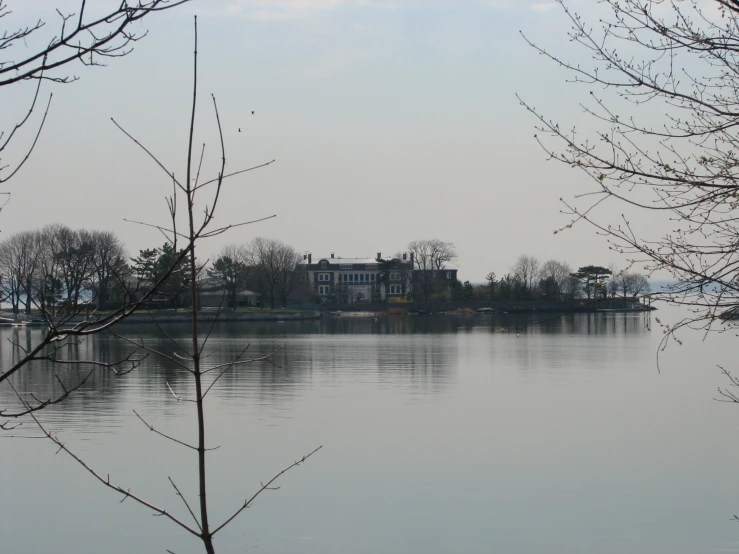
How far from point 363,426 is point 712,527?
29.8ft

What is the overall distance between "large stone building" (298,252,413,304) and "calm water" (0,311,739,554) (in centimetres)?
9216

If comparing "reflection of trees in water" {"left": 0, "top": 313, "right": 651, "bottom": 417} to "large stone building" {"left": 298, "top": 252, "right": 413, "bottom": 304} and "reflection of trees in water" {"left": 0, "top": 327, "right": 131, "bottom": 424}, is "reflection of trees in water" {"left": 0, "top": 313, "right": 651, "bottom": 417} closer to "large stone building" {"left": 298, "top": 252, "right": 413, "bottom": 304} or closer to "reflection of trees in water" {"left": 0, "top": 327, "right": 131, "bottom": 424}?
"reflection of trees in water" {"left": 0, "top": 327, "right": 131, "bottom": 424}

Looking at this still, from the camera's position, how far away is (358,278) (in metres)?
145

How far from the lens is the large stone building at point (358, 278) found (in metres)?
124

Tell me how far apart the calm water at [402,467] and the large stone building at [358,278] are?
302 ft

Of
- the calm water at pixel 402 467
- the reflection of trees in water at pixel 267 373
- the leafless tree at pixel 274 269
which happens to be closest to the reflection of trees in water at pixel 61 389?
the reflection of trees in water at pixel 267 373

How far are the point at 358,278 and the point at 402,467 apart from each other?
12904 cm

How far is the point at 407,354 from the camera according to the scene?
4097cm

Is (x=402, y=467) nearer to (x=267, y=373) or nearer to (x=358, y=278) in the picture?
(x=267, y=373)

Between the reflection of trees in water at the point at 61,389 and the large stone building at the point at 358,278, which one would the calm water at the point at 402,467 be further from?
the large stone building at the point at 358,278

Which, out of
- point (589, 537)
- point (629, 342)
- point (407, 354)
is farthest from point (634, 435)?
point (629, 342)

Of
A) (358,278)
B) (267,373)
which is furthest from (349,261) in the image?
(267,373)

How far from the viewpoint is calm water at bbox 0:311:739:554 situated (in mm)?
12055

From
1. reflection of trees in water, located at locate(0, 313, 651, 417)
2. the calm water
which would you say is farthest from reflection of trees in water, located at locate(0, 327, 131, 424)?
the calm water
